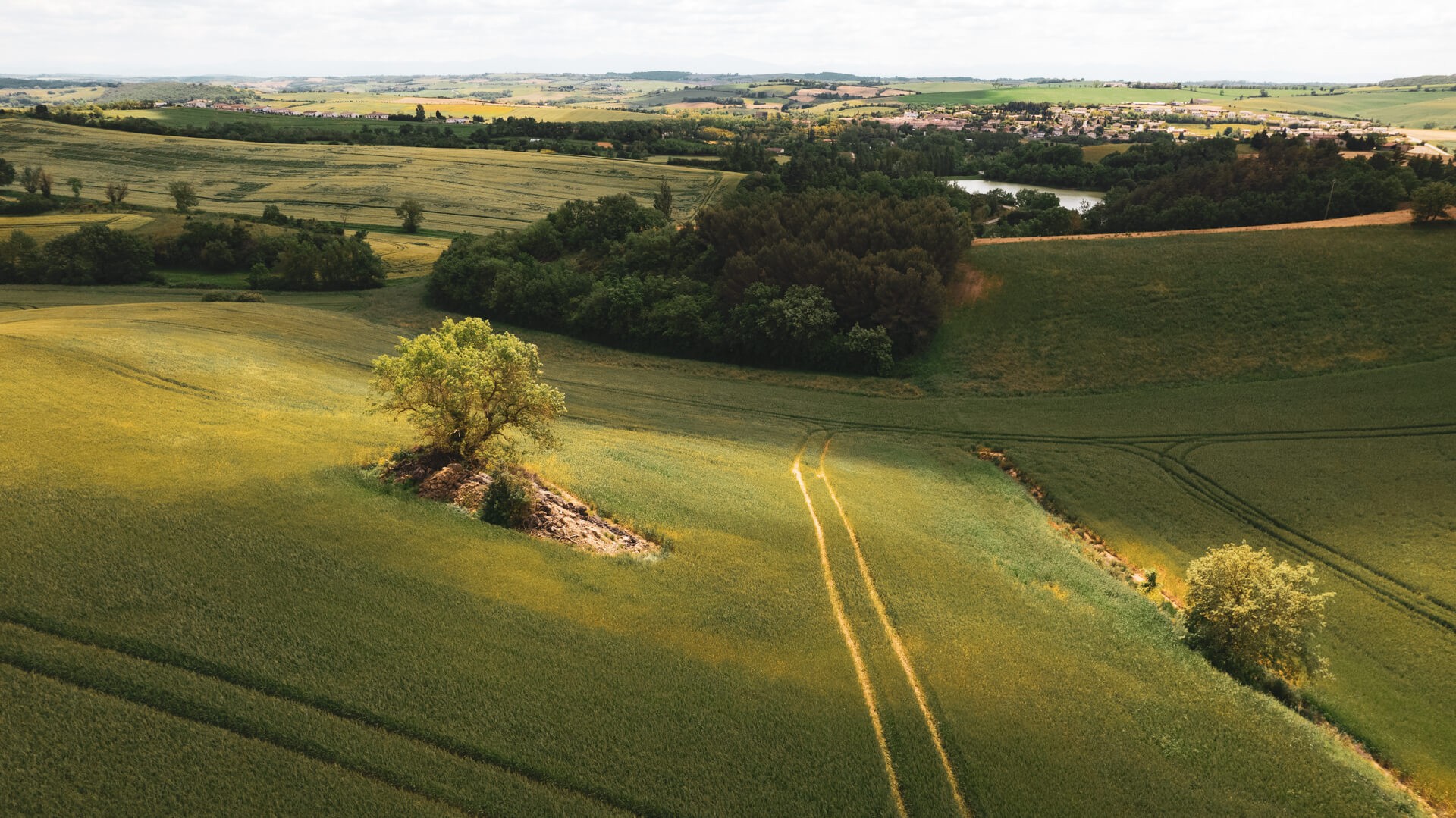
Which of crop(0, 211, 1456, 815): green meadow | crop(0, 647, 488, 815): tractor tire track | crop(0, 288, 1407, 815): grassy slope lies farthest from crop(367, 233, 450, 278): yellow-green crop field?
crop(0, 647, 488, 815): tractor tire track

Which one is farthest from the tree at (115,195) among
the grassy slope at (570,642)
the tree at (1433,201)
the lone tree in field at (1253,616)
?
the tree at (1433,201)

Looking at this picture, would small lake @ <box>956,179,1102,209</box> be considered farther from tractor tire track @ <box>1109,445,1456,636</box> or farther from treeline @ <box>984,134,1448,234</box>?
tractor tire track @ <box>1109,445,1456,636</box>

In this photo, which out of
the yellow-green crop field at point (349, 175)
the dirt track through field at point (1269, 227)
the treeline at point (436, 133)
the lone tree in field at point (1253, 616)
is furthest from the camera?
the treeline at point (436, 133)

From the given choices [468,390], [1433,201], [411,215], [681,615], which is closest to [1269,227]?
[1433,201]

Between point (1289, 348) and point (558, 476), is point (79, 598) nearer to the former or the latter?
point (558, 476)

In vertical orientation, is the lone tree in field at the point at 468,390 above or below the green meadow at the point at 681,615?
above

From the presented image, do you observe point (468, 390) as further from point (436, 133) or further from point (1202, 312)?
point (436, 133)

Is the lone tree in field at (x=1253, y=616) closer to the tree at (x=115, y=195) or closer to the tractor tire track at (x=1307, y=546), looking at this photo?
the tractor tire track at (x=1307, y=546)
